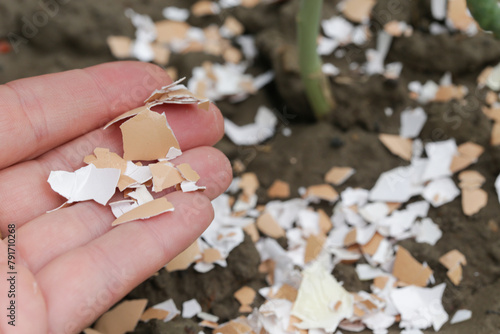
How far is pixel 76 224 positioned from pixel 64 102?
0.93 ft

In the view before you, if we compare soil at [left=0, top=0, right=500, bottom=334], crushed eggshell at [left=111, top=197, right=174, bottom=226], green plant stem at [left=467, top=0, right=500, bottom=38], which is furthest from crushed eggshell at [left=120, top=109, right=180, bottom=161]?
green plant stem at [left=467, top=0, right=500, bottom=38]

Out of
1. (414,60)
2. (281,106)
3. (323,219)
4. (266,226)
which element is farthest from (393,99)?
(266,226)

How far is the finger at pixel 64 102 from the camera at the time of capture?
39.5 inches

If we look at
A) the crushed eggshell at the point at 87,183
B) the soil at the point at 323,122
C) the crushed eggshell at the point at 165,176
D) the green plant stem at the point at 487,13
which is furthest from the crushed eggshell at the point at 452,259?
the crushed eggshell at the point at 87,183

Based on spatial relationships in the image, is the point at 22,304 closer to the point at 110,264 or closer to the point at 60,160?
the point at 110,264

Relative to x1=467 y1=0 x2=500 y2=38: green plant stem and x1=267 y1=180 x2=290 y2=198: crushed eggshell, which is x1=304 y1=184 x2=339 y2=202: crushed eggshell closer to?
x1=267 y1=180 x2=290 y2=198: crushed eggshell

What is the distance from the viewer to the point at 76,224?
3.08 ft

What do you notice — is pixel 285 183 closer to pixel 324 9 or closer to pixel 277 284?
pixel 277 284

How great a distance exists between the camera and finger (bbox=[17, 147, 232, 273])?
897mm

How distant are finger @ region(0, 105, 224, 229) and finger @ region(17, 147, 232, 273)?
0.05 metres

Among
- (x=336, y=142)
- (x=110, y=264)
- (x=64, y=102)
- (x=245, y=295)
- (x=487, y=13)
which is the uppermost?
(x=487, y=13)

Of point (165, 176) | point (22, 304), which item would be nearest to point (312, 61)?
point (165, 176)

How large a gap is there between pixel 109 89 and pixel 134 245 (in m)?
0.40

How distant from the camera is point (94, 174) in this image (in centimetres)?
102
